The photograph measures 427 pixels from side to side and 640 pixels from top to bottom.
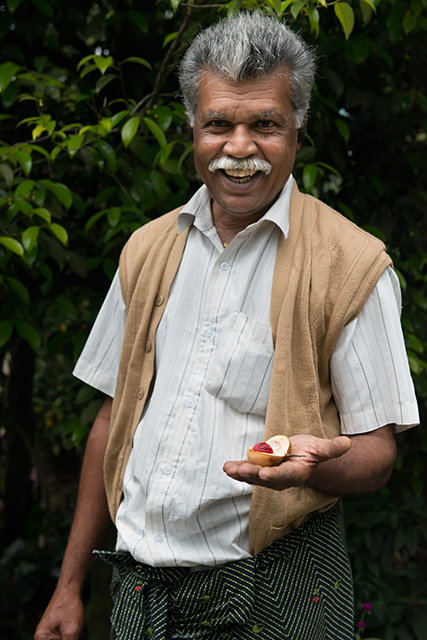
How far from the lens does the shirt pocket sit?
1.38m

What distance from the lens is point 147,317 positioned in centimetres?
152

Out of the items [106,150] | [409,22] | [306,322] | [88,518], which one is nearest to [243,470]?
[306,322]

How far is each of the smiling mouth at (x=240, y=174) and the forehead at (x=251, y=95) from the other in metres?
0.12

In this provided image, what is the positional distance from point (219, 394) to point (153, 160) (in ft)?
3.31

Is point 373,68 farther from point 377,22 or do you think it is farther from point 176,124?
point 176,124

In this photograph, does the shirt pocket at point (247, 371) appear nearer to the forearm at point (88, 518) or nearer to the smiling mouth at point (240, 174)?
the smiling mouth at point (240, 174)

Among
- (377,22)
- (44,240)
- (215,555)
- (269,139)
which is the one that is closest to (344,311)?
(269,139)

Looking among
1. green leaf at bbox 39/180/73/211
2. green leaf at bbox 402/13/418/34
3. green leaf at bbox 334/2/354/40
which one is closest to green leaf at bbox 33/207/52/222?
green leaf at bbox 39/180/73/211

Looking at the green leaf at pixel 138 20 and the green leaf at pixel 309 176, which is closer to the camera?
the green leaf at pixel 309 176

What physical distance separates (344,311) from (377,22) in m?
1.43

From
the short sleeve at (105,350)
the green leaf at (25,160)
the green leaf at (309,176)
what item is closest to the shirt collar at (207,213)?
the short sleeve at (105,350)

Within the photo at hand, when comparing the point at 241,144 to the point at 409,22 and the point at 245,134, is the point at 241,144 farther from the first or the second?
the point at 409,22

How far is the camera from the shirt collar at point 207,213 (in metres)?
1.44

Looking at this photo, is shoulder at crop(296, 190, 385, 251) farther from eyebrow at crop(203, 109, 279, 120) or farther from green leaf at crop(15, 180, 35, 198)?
green leaf at crop(15, 180, 35, 198)
